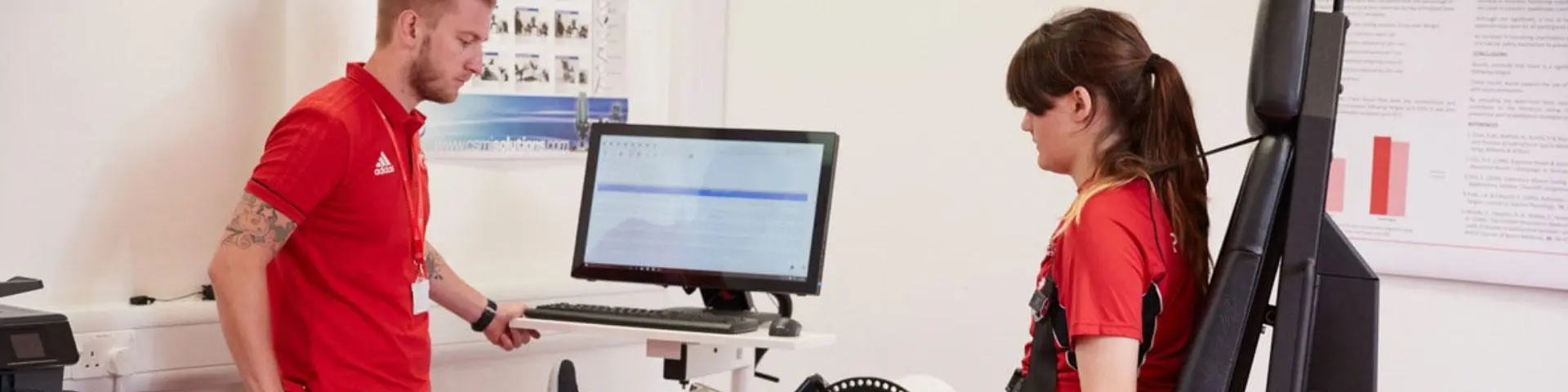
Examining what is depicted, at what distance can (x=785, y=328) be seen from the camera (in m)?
2.75

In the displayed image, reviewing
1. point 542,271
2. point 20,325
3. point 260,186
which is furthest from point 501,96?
point 20,325

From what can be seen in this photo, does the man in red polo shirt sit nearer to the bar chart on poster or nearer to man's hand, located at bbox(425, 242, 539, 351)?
man's hand, located at bbox(425, 242, 539, 351)

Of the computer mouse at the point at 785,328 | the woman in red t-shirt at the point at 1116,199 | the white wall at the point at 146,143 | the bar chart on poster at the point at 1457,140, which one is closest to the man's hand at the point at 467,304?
the white wall at the point at 146,143

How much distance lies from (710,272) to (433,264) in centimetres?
56

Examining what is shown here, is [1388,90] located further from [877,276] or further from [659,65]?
[659,65]

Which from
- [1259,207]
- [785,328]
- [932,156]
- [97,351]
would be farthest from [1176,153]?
[97,351]

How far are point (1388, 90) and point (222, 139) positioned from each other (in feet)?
7.74

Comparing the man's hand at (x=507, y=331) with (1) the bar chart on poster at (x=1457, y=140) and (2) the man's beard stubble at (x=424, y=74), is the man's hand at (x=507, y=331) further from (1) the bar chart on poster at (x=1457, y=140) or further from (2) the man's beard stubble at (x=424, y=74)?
(1) the bar chart on poster at (x=1457, y=140)

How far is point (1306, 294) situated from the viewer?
161cm

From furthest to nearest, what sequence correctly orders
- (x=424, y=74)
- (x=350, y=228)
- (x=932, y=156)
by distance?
(x=932, y=156), (x=424, y=74), (x=350, y=228)

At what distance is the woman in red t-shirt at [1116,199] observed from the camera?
5.67 ft

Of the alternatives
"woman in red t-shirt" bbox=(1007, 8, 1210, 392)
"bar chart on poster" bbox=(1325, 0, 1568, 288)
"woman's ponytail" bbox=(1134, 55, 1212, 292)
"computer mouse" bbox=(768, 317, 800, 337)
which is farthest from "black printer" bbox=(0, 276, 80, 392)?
"bar chart on poster" bbox=(1325, 0, 1568, 288)

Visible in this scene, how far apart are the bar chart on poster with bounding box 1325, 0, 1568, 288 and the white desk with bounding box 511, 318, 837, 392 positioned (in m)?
1.08

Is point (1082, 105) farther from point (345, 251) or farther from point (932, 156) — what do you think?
point (932, 156)
